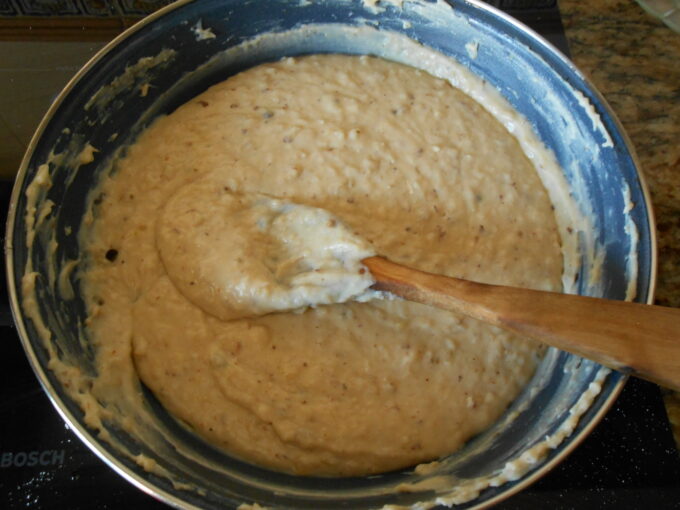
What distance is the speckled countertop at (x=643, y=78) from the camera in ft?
4.86

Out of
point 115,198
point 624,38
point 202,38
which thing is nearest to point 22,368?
point 115,198

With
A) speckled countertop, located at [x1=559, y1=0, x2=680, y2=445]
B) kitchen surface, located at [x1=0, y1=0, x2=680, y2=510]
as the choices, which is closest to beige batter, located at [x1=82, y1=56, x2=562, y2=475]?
kitchen surface, located at [x1=0, y1=0, x2=680, y2=510]

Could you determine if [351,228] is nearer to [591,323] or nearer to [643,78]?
[591,323]

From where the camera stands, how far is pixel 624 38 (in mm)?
1717

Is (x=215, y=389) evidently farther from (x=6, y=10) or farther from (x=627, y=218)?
(x=6, y=10)

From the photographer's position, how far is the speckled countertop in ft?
4.86

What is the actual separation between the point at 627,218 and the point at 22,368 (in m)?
1.38

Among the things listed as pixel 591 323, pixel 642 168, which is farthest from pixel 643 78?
pixel 591 323

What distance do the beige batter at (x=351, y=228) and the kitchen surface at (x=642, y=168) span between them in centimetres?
21

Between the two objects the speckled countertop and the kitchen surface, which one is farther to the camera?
the speckled countertop

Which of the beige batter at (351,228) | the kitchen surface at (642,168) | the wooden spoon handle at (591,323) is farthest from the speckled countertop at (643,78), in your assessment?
the wooden spoon handle at (591,323)

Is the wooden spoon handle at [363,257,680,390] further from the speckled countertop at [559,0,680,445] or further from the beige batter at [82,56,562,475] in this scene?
the speckled countertop at [559,0,680,445]

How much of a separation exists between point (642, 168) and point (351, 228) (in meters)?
0.77

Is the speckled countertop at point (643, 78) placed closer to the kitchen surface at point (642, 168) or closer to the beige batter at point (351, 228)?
the kitchen surface at point (642, 168)
